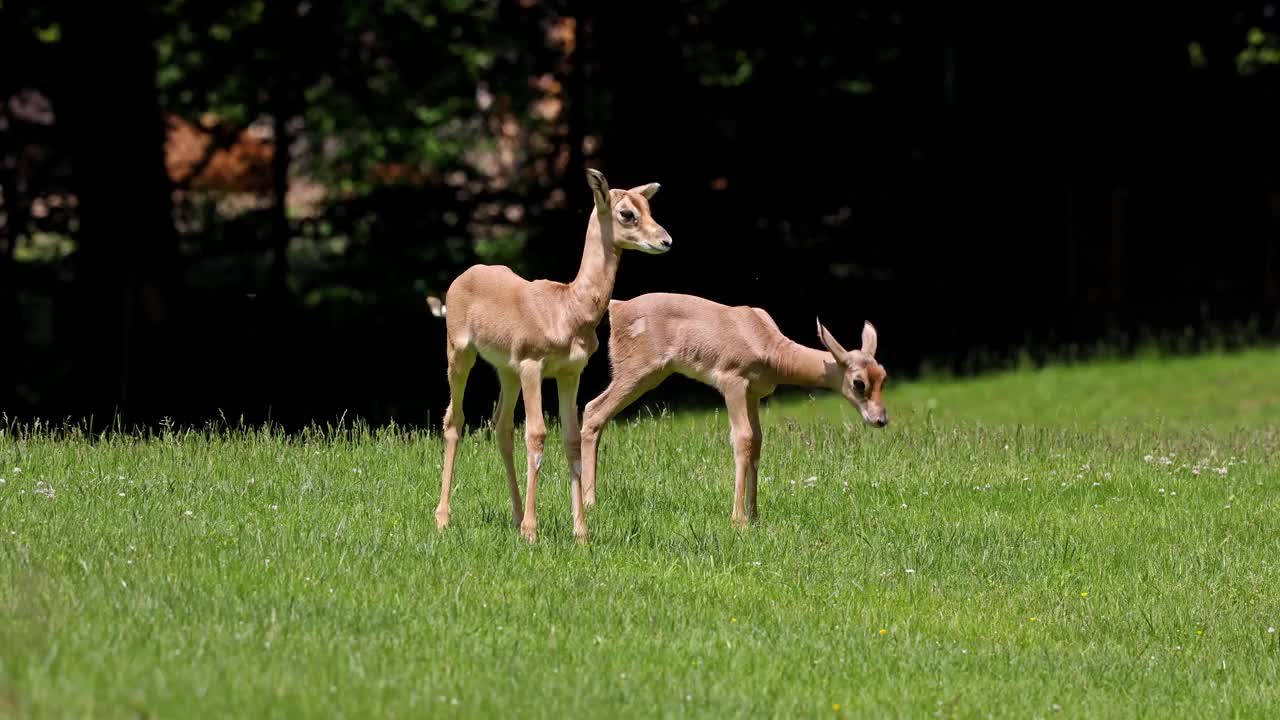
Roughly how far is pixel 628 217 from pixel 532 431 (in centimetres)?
133

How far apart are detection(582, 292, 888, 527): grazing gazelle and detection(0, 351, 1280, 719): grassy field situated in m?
0.61

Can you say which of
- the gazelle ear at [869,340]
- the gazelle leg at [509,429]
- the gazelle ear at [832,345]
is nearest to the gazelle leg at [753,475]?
the gazelle ear at [832,345]

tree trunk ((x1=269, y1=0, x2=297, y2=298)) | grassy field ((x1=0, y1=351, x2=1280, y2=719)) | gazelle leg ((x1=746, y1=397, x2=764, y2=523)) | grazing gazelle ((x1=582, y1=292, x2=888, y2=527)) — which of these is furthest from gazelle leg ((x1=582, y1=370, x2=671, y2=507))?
tree trunk ((x1=269, y1=0, x2=297, y2=298))

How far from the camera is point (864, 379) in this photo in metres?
10.6

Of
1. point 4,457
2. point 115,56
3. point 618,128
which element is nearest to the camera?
point 4,457

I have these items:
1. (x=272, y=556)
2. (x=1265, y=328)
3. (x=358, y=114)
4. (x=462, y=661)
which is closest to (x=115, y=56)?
(x=358, y=114)

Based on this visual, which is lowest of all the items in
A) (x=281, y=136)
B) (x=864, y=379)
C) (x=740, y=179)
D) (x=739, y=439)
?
(x=739, y=439)

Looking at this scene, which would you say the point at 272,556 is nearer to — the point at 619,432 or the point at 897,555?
the point at 897,555

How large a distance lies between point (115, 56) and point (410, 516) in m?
10.8

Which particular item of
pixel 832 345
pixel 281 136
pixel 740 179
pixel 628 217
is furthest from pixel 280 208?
pixel 628 217

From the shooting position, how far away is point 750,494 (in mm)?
10828

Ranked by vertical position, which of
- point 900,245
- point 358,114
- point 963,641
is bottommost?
point 963,641

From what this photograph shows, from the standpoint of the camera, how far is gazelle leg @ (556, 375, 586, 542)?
380 inches

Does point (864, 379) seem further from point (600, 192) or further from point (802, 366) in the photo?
point (600, 192)
